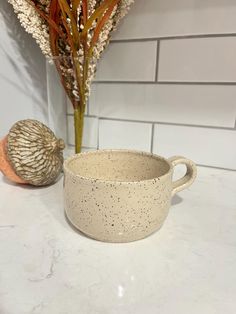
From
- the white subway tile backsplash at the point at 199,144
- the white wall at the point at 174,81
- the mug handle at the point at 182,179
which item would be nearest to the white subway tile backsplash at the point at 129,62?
the white wall at the point at 174,81

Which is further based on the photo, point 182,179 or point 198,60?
point 198,60

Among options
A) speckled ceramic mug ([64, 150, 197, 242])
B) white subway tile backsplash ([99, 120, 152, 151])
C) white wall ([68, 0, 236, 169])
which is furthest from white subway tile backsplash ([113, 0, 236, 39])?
speckled ceramic mug ([64, 150, 197, 242])

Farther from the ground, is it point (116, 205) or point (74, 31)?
point (74, 31)

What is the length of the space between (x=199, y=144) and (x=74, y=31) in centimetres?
31

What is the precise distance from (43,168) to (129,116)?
0.23 metres

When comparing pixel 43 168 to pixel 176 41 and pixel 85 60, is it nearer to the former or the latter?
pixel 85 60

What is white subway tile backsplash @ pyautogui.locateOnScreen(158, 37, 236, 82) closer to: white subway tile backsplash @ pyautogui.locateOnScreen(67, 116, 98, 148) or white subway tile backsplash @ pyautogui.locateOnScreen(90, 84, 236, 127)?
white subway tile backsplash @ pyautogui.locateOnScreen(90, 84, 236, 127)

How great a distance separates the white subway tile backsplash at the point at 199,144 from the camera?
52 cm

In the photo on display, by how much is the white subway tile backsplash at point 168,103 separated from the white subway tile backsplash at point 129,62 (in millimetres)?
19

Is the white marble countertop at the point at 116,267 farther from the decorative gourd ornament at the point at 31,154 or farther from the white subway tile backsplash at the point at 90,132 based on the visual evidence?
the white subway tile backsplash at the point at 90,132

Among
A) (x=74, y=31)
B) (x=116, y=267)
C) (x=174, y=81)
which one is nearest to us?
(x=116, y=267)

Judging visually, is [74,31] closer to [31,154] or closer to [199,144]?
[31,154]

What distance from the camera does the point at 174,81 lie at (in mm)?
522

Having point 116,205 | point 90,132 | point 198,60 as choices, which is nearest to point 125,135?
point 90,132
